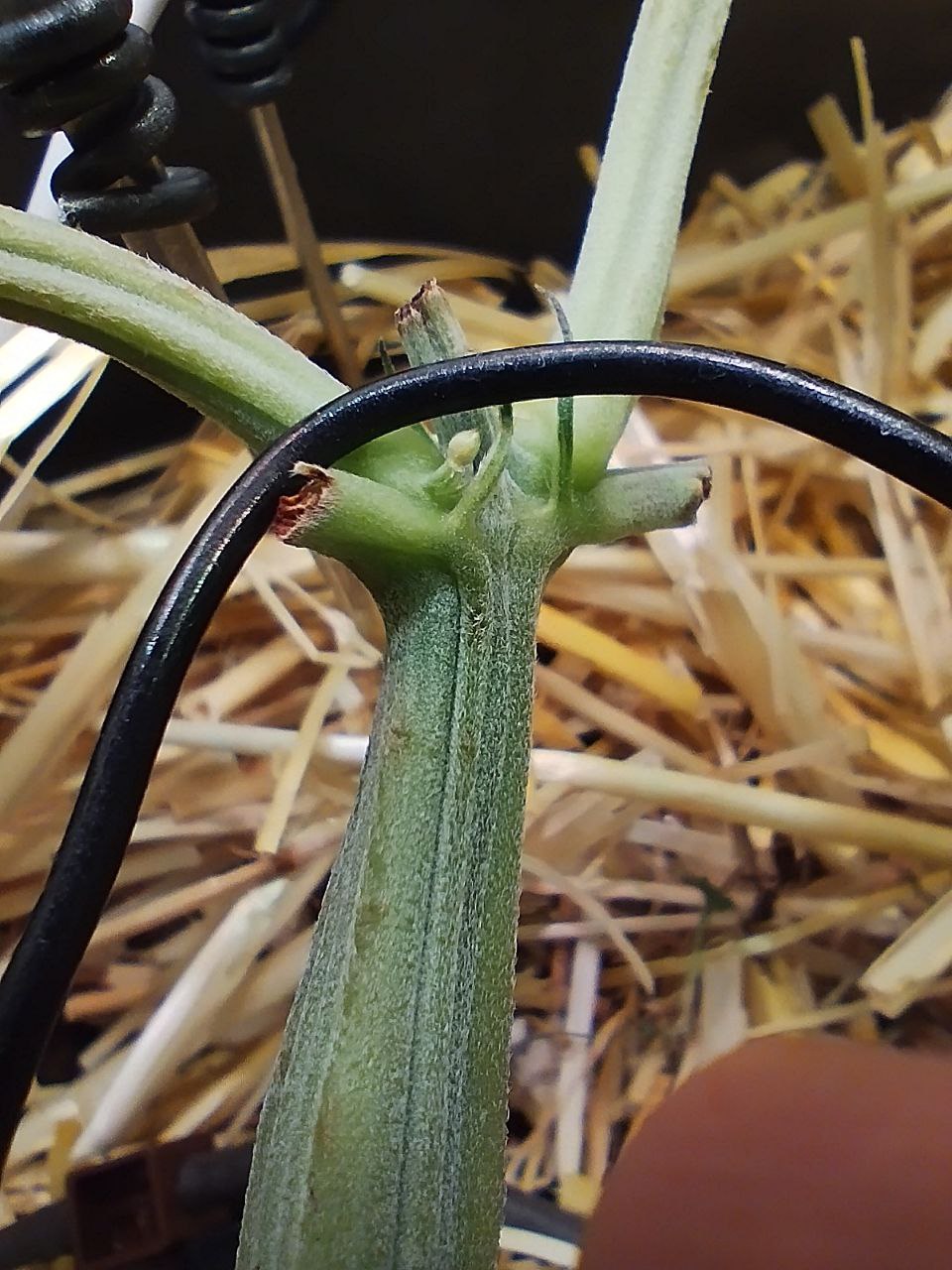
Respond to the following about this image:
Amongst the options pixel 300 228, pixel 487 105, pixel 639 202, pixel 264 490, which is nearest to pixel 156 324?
pixel 264 490

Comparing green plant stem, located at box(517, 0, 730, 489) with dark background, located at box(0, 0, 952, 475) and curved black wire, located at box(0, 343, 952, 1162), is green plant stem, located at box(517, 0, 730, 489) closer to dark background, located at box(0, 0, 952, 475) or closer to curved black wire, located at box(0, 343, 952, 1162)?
curved black wire, located at box(0, 343, 952, 1162)

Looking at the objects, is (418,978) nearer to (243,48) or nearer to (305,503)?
(305,503)

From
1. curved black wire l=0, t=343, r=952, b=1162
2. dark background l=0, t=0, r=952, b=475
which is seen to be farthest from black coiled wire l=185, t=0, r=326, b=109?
curved black wire l=0, t=343, r=952, b=1162

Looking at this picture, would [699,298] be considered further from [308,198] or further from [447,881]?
[447,881]

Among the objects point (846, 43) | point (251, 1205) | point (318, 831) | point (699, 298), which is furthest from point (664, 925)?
point (846, 43)

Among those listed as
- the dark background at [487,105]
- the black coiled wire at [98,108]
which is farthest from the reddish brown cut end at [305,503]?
the dark background at [487,105]

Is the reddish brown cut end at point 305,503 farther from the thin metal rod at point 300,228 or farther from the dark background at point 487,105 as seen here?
the dark background at point 487,105
